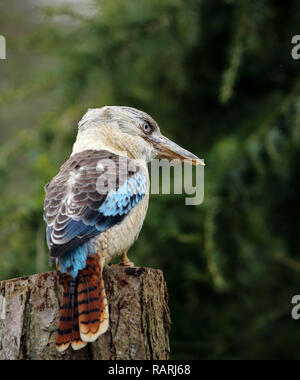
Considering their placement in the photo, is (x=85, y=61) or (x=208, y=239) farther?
(x=85, y=61)

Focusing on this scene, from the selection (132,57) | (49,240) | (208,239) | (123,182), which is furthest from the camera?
(132,57)

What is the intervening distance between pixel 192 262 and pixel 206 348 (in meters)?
0.84

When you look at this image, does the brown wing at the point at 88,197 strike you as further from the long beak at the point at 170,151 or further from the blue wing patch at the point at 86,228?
the long beak at the point at 170,151

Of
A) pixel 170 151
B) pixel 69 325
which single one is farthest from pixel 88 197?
pixel 170 151

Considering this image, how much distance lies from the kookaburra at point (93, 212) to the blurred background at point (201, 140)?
1098mm

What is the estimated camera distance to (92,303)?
136 inches

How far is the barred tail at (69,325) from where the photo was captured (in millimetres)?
3414

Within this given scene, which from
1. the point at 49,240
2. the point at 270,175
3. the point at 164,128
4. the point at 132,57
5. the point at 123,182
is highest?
the point at 132,57

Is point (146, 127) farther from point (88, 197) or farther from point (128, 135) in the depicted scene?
point (88, 197)

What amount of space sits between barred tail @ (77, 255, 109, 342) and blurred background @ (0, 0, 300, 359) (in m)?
1.82

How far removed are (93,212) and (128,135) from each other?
3.75 ft

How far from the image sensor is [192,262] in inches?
238
